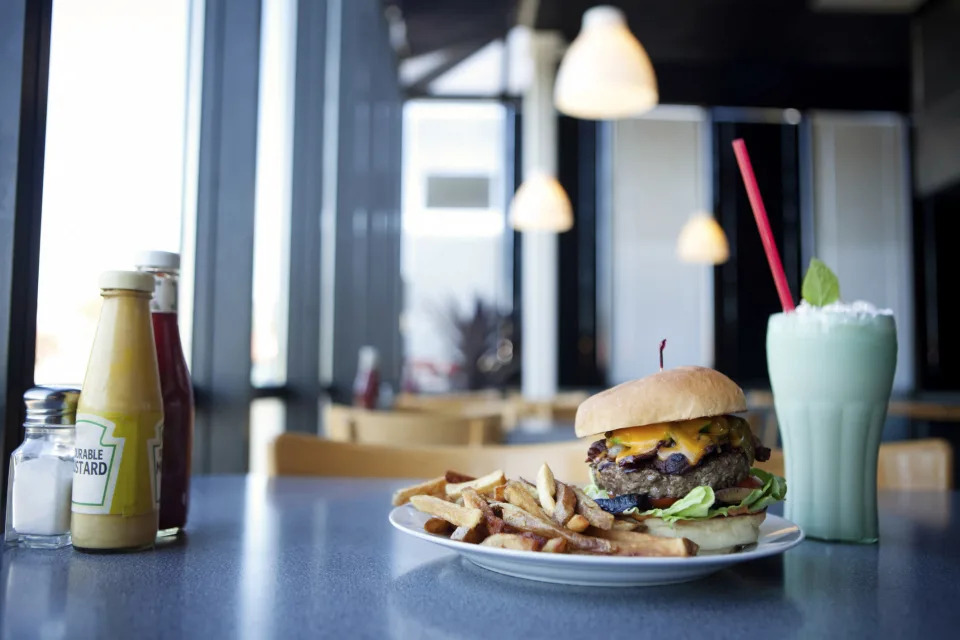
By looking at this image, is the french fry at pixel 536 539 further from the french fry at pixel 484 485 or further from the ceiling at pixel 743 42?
the ceiling at pixel 743 42

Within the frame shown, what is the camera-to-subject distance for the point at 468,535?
69cm

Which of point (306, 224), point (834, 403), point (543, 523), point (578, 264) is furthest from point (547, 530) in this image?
point (578, 264)

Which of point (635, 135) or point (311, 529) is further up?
point (635, 135)

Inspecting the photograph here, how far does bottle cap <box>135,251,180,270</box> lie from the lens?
32.0 inches

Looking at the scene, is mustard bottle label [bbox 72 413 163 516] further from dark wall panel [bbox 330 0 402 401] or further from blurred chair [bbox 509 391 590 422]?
dark wall panel [bbox 330 0 402 401]

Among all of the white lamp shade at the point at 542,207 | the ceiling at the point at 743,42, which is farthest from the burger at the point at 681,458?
the ceiling at the point at 743,42

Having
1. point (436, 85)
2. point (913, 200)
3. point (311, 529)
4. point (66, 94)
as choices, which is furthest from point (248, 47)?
point (913, 200)

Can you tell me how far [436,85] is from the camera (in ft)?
22.1

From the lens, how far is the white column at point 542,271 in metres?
6.51

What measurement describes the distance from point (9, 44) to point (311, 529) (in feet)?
2.23

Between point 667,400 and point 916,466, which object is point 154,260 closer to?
point 667,400

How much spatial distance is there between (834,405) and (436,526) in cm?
41

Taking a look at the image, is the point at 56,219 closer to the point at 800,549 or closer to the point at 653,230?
the point at 800,549

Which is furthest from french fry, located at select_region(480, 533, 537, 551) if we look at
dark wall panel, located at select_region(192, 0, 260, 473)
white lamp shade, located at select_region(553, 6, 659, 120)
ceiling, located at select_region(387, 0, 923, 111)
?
ceiling, located at select_region(387, 0, 923, 111)
